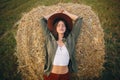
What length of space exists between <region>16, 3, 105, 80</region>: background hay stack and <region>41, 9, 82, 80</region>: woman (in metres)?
0.25

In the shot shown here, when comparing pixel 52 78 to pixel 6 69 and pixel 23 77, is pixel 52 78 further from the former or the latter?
pixel 6 69

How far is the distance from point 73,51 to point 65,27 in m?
0.46

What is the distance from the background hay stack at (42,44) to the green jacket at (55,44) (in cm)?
24

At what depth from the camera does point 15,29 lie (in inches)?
312

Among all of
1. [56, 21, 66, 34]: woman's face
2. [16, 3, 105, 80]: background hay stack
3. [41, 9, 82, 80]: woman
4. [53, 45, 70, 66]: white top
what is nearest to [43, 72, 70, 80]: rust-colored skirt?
[41, 9, 82, 80]: woman

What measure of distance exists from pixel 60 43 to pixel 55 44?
0.11 m

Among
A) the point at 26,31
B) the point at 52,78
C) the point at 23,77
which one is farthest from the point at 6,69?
the point at 52,78

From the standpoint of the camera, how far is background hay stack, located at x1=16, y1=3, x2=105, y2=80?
6344mm

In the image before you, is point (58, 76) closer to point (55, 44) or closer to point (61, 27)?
point (55, 44)

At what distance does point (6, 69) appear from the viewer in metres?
7.23

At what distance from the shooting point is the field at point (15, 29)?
726 cm

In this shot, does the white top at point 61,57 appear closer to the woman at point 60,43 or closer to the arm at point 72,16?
the woman at point 60,43

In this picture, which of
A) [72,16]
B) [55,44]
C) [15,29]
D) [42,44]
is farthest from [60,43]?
[15,29]

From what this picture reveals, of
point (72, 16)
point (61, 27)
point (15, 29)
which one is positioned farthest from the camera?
point (15, 29)
